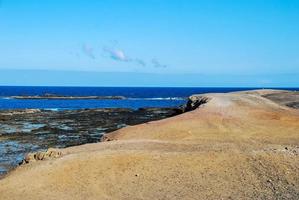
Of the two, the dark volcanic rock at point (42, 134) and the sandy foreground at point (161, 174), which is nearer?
the sandy foreground at point (161, 174)

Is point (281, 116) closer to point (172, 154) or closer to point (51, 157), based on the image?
A: point (172, 154)

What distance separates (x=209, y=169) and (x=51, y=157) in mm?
6391

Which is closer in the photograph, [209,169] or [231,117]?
[209,169]

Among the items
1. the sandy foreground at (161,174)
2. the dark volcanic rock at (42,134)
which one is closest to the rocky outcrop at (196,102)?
the dark volcanic rock at (42,134)

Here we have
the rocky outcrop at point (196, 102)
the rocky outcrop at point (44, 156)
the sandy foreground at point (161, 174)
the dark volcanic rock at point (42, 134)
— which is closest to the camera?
the sandy foreground at point (161, 174)

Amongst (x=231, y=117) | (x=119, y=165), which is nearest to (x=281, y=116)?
(x=231, y=117)

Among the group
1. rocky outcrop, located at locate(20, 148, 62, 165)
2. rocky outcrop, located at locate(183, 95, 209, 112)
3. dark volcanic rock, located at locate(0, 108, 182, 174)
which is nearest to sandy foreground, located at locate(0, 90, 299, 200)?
rocky outcrop, located at locate(20, 148, 62, 165)

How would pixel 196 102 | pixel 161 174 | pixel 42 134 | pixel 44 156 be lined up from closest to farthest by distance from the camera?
1. pixel 161 174
2. pixel 44 156
3. pixel 42 134
4. pixel 196 102

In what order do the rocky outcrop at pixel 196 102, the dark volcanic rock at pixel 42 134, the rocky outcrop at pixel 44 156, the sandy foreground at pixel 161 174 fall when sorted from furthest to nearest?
1. the rocky outcrop at pixel 196 102
2. the dark volcanic rock at pixel 42 134
3. the rocky outcrop at pixel 44 156
4. the sandy foreground at pixel 161 174

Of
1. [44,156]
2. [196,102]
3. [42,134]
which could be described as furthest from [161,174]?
[196,102]

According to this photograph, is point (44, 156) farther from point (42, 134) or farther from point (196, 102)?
point (196, 102)

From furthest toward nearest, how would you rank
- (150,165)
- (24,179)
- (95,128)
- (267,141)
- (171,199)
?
1. (95,128)
2. (267,141)
3. (150,165)
4. (24,179)
5. (171,199)

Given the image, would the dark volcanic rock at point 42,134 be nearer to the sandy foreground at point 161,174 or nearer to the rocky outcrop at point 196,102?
the sandy foreground at point 161,174

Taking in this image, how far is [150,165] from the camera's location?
62.6ft
